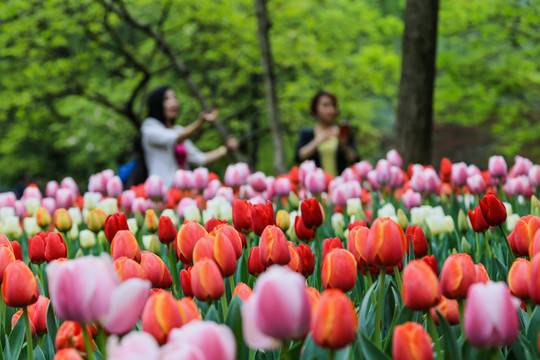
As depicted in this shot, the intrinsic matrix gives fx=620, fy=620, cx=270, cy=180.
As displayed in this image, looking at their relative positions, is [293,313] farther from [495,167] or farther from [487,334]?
[495,167]

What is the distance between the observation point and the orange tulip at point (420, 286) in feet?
3.44

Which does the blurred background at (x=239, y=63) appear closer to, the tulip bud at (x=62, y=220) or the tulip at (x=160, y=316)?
the tulip bud at (x=62, y=220)

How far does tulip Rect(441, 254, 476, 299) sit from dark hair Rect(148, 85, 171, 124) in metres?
5.45

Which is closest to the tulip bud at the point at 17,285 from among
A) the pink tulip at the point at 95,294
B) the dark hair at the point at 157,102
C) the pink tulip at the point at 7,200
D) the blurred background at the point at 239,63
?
the pink tulip at the point at 95,294

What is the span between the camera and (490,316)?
2.98 feet

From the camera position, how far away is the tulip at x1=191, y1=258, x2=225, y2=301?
4.10ft

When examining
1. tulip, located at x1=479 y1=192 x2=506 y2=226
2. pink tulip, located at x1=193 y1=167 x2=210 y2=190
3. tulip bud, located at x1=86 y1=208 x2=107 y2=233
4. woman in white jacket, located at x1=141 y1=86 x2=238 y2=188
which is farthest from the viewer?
woman in white jacket, located at x1=141 y1=86 x2=238 y2=188

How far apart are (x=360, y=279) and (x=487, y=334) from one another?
94cm

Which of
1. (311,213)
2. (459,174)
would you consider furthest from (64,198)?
(459,174)

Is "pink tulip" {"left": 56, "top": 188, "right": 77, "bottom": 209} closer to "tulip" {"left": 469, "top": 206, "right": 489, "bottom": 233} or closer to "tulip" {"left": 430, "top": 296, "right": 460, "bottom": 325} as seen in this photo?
"tulip" {"left": 469, "top": 206, "right": 489, "bottom": 233}

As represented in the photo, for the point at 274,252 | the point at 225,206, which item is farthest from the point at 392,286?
the point at 225,206

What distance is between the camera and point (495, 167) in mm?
3242

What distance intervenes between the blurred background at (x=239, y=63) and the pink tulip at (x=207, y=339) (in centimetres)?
880

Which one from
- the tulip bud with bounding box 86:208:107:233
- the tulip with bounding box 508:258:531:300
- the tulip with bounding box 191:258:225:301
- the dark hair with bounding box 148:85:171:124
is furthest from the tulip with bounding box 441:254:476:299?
the dark hair with bounding box 148:85:171:124
